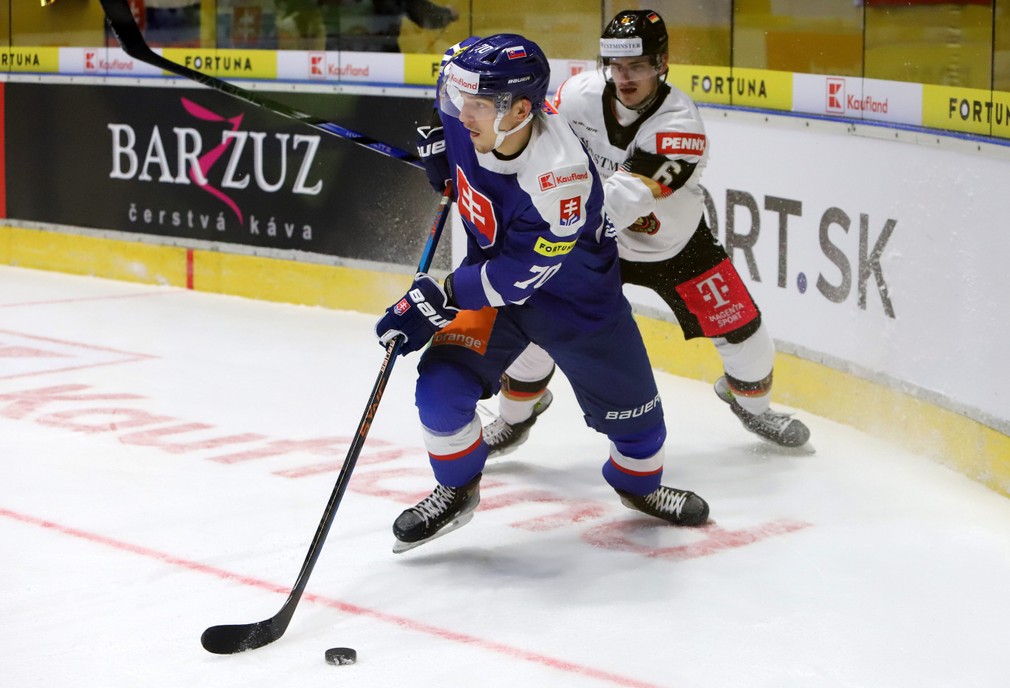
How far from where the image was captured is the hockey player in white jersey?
11.5ft

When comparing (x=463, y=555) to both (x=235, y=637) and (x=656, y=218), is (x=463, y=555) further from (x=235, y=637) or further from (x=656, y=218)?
(x=656, y=218)

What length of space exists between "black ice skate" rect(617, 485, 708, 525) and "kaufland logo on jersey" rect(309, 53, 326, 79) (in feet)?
11.1

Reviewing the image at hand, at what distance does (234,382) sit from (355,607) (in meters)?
2.14

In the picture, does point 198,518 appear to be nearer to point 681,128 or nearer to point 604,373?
point 604,373

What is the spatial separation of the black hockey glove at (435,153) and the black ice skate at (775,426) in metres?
1.34

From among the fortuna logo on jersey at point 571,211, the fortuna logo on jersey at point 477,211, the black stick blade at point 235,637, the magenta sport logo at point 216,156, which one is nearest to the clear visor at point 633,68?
the fortuna logo on jersey at point 477,211

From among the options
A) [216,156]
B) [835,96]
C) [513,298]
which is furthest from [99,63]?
[513,298]

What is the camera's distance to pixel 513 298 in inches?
111

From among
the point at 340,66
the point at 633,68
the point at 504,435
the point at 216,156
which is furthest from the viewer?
the point at 216,156

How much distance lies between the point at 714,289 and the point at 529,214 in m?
1.21

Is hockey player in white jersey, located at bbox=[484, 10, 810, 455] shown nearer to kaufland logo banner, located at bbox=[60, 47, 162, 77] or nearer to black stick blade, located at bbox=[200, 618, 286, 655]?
black stick blade, located at bbox=[200, 618, 286, 655]

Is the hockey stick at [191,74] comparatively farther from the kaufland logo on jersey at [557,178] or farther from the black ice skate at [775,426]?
the black ice skate at [775,426]

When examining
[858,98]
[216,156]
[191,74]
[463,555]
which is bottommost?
[463,555]

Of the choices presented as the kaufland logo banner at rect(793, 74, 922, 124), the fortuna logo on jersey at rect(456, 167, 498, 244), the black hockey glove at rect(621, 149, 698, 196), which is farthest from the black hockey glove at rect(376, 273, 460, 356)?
the kaufland logo banner at rect(793, 74, 922, 124)
